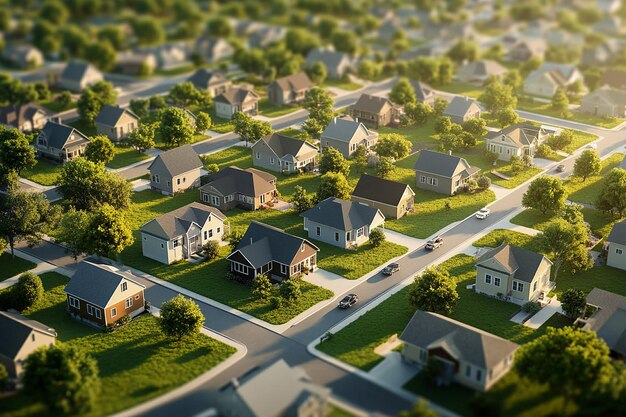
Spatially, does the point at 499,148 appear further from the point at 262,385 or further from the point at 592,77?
the point at 262,385

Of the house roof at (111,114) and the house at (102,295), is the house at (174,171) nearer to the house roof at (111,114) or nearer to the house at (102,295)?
the house roof at (111,114)

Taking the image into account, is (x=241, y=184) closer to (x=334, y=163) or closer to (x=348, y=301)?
(x=334, y=163)

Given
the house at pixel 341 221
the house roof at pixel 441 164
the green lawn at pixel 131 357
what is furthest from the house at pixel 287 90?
the green lawn at pixel 131 357

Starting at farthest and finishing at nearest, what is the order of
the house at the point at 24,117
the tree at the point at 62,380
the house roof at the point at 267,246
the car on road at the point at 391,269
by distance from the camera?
1. the house at the point at 24,117
2. the car on road at the point at 391,269
3. the house roof at the point at 267,246
4. the tree at the point at 62,380

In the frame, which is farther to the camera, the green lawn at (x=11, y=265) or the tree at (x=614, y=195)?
the tree at (x=614, y=195)

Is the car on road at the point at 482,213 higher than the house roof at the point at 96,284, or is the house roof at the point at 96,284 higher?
the house roof at the point at 96,284

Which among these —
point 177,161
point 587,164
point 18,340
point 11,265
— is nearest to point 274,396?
point 18,340

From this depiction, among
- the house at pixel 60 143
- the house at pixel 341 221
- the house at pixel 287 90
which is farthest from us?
the house at pixel 287 90
